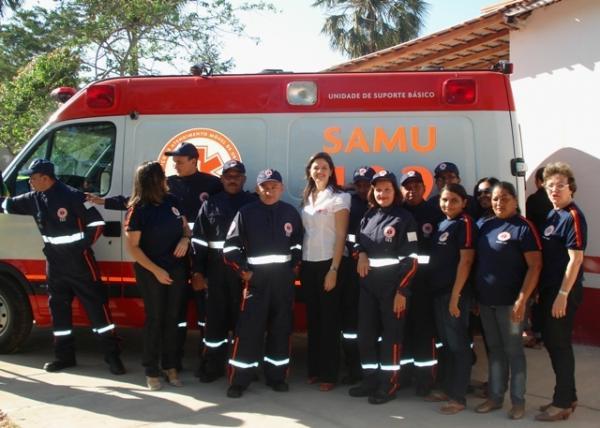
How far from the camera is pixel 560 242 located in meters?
4.01

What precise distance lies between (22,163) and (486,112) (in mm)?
4022

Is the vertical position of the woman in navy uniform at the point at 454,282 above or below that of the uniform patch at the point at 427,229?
below

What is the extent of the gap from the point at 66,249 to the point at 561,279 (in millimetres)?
3763

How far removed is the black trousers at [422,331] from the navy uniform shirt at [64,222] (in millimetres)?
2598

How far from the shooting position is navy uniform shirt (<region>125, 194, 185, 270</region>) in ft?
15.3

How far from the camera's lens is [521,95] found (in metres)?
7.39

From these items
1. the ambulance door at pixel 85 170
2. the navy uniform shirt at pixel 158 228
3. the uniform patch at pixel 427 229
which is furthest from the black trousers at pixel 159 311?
the uniform patch at pixel 427 229

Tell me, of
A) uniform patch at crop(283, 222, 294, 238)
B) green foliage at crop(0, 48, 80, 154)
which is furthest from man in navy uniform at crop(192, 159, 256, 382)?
green foliage at crop(0, 48, 80, 154)

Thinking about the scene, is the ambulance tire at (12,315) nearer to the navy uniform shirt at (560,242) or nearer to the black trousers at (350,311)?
the black trousers at (350,311)

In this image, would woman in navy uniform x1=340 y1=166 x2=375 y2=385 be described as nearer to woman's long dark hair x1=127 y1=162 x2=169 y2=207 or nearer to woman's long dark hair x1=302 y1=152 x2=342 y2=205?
woman's long dark hair x1=302 y1=152 x2=342 y2=205

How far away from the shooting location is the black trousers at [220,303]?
15.8ft

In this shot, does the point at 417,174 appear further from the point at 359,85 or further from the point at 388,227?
the point at 359,85

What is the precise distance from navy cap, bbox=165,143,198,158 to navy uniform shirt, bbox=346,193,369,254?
1.32m

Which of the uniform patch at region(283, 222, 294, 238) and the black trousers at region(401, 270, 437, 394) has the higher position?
the uniform patch at region(283, 222, 294, 238)
